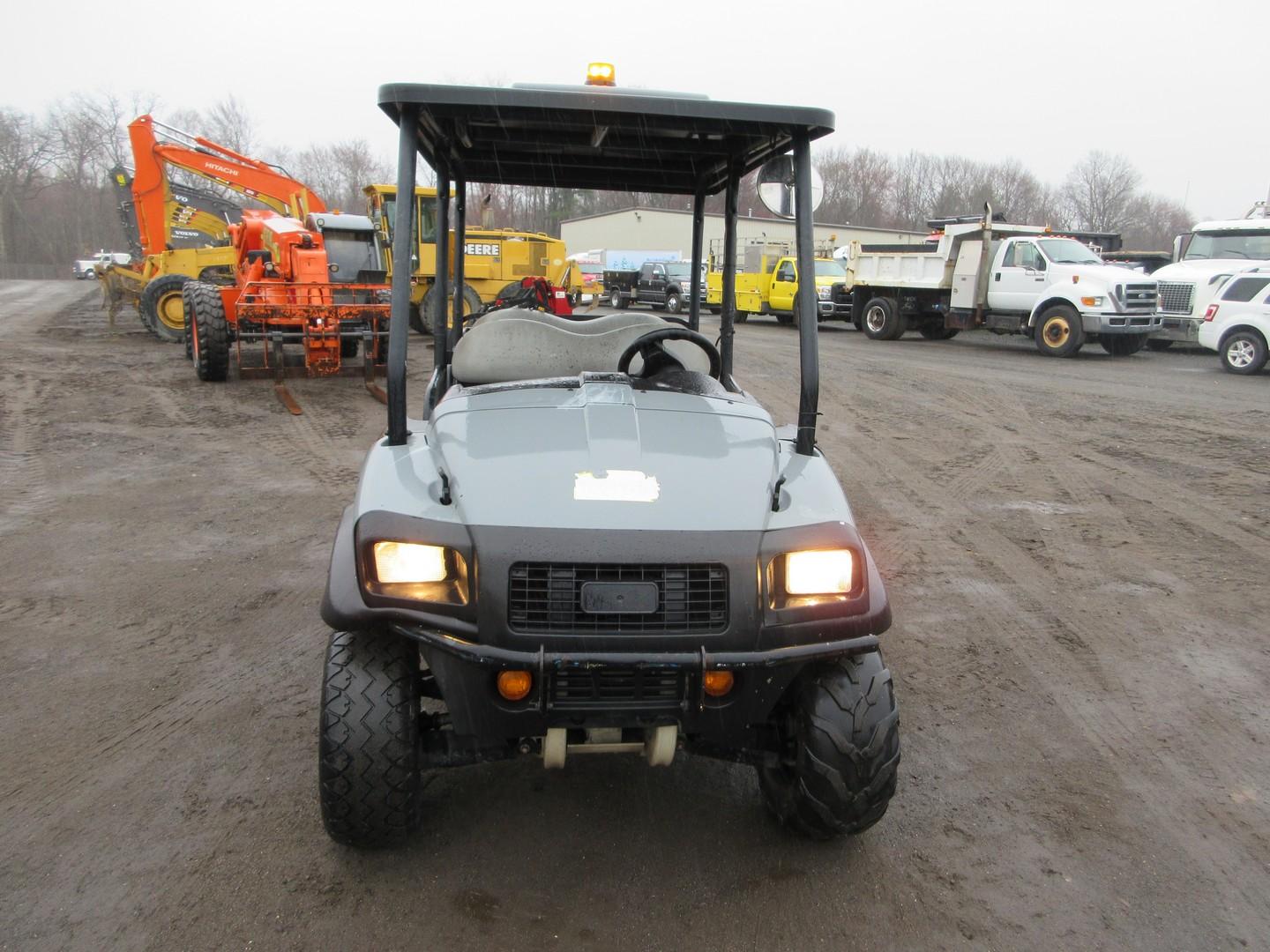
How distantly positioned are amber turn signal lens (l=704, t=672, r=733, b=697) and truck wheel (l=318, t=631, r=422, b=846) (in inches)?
32.2

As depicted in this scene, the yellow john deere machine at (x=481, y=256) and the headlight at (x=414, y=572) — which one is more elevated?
the yellow john deere machine at (x=481, y=256)

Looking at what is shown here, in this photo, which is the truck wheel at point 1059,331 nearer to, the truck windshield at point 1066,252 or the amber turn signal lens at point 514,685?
the truck windshield at point 1066,252

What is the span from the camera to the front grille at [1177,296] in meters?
17.3

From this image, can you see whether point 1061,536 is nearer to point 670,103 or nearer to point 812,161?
point 812,161

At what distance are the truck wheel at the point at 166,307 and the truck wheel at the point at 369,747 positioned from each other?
46.5 feet

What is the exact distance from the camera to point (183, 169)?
1555 cm

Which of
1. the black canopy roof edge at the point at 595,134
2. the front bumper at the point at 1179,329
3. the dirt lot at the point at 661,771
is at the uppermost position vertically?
the black canopy roof edge at the point at 595,134

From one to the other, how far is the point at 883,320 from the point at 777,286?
4.04 m

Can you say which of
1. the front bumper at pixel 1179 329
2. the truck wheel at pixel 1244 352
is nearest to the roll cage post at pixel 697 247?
the truck wheel at pixel 1244 352

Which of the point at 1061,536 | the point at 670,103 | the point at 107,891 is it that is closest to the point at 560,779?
the point at 107,891

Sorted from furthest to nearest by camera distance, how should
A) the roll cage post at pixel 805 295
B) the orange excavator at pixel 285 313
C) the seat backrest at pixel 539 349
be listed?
the orange excavator at pixel 285 313, the seat backrest at pixel 539 349, the roll cage post at pixel 805 295

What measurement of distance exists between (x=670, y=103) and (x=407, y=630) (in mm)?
1781

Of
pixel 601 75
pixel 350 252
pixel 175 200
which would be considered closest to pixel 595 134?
pixel 601 75

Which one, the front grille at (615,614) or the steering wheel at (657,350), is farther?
the steering wheel at (657,350)
